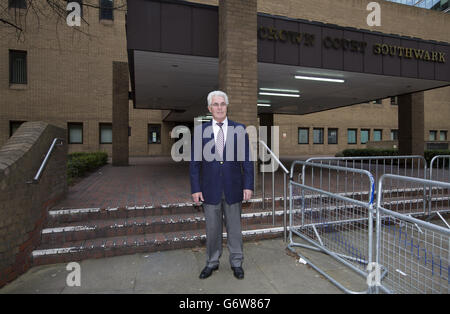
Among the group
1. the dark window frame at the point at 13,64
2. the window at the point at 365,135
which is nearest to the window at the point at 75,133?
the dark window frame at the point at 13,64

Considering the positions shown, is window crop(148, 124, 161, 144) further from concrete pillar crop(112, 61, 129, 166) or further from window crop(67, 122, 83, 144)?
concrete pillar crop(112, 61, 129, 166)

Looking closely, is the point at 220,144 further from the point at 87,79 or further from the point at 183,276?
the point at 87,79

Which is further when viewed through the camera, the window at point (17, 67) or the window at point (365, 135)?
the window at point (365, 135)

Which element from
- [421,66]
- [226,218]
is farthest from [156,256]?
[421,66]

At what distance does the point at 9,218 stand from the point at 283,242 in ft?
11.8

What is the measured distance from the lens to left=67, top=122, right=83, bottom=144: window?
19.6 metres

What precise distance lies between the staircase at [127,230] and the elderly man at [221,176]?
502 mm

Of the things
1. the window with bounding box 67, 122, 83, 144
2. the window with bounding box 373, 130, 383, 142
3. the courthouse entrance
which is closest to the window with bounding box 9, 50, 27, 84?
the window with bounding box 67, 122, 83, 144

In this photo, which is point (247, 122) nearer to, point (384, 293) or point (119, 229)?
point (119, 229)

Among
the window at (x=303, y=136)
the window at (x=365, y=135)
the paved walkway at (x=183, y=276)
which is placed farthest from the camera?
the window at (x=365, y=135)

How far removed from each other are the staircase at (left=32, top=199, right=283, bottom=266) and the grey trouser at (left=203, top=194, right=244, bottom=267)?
1.47 feet

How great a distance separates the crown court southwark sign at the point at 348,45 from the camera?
629 centimetres

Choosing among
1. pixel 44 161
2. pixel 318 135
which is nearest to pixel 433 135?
pixel 318 135

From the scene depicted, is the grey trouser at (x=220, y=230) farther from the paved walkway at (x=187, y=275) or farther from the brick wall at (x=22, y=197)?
the brick wall at (x=22, y=197)
